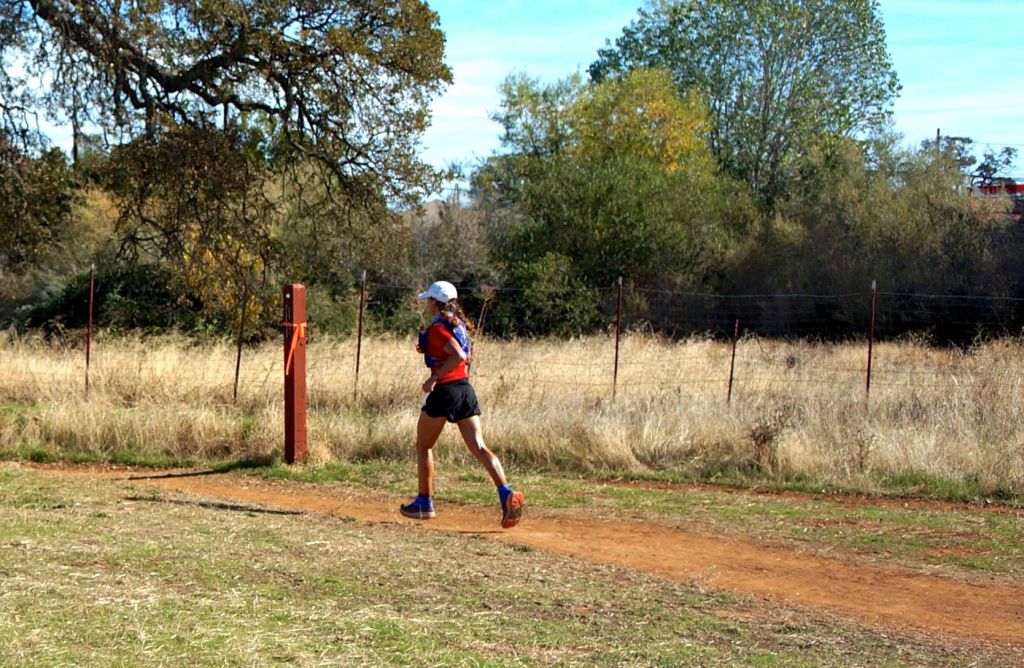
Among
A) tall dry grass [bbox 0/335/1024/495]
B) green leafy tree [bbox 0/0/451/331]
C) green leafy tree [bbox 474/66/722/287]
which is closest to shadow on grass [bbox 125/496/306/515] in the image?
tall dry grass [bbox 0/335/1024/495]

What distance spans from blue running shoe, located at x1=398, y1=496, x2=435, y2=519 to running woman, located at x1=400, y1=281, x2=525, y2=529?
19.3 inches

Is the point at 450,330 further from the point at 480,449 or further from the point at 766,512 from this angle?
the point at 766,512

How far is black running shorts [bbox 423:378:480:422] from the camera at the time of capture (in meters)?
8.59

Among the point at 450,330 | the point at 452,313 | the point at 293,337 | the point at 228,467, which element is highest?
the point at 452,313

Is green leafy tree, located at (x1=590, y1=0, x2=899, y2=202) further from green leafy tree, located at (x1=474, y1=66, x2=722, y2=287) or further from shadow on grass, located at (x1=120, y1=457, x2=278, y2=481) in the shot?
shadow on grass, located at (x1=120, y1=457, x2=278, y2=481)

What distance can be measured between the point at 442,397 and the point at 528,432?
11.0ft

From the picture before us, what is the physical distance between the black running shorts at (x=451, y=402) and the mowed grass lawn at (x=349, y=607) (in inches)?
36.4

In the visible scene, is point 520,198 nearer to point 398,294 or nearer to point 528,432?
point 398,294

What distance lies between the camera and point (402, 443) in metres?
11.8

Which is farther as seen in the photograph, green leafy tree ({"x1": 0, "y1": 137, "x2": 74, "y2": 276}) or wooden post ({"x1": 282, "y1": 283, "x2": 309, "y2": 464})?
green leafy tree ({"x1": 0, "y1": 137, "x2": 74, "y2": 276})

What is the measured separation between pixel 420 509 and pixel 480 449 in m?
0.79

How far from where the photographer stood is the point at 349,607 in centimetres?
593

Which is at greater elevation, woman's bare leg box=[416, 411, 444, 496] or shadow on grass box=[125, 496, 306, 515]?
woman's bare leg box=[416, 411, 444, 496]

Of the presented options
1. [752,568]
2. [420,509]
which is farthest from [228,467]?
[752,568]
